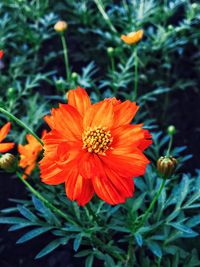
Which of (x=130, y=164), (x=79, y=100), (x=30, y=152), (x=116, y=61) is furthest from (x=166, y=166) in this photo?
(x=116, y=61)

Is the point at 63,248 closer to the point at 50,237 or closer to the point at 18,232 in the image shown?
the point at 50,237

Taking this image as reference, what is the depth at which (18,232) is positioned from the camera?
149 cm

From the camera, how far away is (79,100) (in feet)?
2.72

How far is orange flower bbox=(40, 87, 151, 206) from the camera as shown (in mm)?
773

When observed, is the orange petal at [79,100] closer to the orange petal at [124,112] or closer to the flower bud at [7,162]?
the orange petal at [124,112]

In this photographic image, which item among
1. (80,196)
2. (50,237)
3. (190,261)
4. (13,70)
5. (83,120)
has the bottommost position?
(190,261)

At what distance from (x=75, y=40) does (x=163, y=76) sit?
53cm

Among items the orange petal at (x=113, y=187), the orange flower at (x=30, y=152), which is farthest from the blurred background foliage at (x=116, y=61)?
the orange petal at (x=113, y=187)

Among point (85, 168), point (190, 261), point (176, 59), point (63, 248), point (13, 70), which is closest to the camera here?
point (85, 168)

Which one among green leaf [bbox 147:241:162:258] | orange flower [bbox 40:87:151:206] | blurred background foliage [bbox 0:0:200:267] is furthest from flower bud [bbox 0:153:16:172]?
blurred background foliage [bbox 0:0:200:267]

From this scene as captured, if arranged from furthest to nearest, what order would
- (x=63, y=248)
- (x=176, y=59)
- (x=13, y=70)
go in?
1. (x=176, y=59)
2. (x=13, y=70)
3. (x=63, y=248)

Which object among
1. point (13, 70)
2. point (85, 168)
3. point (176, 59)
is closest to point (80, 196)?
point (85, 168)

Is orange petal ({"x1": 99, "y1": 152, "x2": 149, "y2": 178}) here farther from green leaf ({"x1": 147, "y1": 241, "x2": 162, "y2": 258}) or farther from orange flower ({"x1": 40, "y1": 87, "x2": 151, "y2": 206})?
green leaf ({"x1": 147, "y1": 241, "x2": 162, "y2": 258})

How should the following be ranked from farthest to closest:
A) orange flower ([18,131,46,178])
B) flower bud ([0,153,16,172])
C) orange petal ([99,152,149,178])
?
orange flower ([18,131,46,178])
flower bud ([0,153,16,172])
orange petal ([99,152,149,178])
